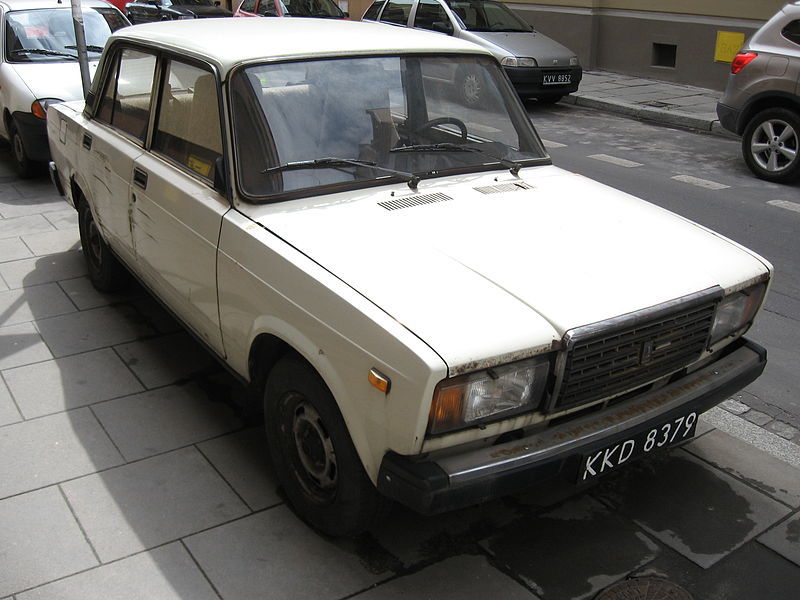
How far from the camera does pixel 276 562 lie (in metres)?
3.34

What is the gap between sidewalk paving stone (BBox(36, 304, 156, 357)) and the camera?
525 centimetres

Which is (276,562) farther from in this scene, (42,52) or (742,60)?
(742,60)

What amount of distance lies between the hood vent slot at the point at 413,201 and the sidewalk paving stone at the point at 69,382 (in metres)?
1.92

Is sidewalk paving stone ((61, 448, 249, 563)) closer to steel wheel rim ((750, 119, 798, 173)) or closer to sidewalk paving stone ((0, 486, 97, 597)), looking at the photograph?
sidewalk paving stone ((0, 486, 97, 597))

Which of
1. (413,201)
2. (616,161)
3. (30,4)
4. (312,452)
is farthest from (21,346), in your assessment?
(616,161)

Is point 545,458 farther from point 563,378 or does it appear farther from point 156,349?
point 156,349

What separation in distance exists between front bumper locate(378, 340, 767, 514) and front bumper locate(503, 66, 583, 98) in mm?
10096

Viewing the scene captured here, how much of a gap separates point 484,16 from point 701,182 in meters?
6.07

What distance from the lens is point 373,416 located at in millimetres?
2896

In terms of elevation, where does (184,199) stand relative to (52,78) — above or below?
above

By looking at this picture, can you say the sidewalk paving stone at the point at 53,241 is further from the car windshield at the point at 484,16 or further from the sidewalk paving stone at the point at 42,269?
the car windshield at the point at 484,16

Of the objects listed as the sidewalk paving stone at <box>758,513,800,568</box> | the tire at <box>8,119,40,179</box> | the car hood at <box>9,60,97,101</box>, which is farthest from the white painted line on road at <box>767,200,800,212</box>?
the tire at <box>8,119,40,179</box>

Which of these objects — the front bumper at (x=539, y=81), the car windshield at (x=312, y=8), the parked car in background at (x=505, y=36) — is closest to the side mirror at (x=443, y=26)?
the parked car in background at (x=505, y=36)

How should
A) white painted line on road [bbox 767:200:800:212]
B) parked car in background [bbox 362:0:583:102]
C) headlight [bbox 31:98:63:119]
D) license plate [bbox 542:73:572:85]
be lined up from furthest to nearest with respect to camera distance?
1. license plate [bbox 542:73:572:85]
2. parked car in background [bbox 362:0:583:102]
3. headlight [bbox 31:98:63:119]
4. white painted line on road [bbox 767:200:800:212]
